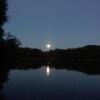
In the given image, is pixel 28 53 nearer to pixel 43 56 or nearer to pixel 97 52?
pixel 43 56

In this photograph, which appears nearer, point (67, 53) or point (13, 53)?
point (13, 53)

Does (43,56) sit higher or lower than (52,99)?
higher

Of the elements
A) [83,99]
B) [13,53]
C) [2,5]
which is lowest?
[83,99]

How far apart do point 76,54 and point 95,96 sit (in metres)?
133

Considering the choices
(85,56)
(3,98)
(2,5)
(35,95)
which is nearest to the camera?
(3,98)

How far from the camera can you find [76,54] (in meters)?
158

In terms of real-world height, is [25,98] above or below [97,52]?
below

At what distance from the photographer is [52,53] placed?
586 ft

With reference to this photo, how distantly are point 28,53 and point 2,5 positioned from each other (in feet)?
376

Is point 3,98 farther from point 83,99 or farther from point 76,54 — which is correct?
point 76,54

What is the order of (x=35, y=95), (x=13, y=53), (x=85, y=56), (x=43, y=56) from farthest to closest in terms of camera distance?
(x=43, y=56)
(x=85, y=56)
(x=13, y=53)
(x=35, y=95)

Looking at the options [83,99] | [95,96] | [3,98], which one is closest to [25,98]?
[3,98]

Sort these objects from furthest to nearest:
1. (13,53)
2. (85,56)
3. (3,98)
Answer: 1. (85,56)
2. (13,53)
3. (3,98)

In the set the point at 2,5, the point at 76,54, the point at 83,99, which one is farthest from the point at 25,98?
the point at 76,54
